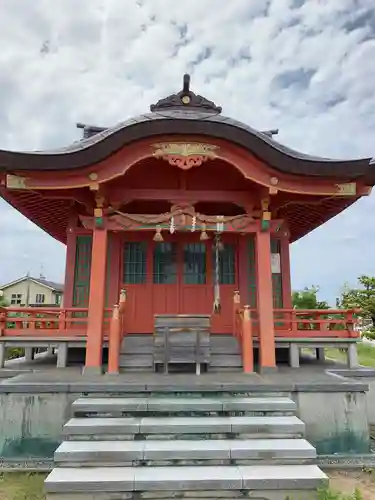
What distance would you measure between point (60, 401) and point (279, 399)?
3.14 metres

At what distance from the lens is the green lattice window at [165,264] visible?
8336 mm

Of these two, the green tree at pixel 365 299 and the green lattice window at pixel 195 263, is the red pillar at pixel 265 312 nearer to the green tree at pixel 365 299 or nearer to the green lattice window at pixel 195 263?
the green lattice window at pixel 195 263

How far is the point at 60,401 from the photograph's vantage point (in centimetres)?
516

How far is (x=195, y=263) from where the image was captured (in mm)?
8414

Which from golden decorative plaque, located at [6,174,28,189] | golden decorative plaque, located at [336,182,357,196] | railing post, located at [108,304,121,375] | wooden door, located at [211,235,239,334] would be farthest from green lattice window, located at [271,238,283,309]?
golden decorative plaque, located at [6,174,28,189]

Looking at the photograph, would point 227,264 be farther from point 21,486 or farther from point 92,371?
point 21,486

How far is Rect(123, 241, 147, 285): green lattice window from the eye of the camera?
834cm

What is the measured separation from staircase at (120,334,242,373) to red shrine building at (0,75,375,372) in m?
0.11

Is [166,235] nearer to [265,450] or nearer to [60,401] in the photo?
[60,401]

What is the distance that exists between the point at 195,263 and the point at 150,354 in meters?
2.39

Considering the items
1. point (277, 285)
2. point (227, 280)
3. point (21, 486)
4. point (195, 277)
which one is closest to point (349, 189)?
point (277, 285)

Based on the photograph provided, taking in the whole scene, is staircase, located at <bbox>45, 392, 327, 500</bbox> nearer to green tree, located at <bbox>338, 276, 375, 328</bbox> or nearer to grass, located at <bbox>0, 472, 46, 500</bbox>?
grass, located at <bbox>0, 472, 46, 500</bbox>

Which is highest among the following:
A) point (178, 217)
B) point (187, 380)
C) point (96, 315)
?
point (178, 217)

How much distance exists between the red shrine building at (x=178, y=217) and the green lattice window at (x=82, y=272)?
0.02m
